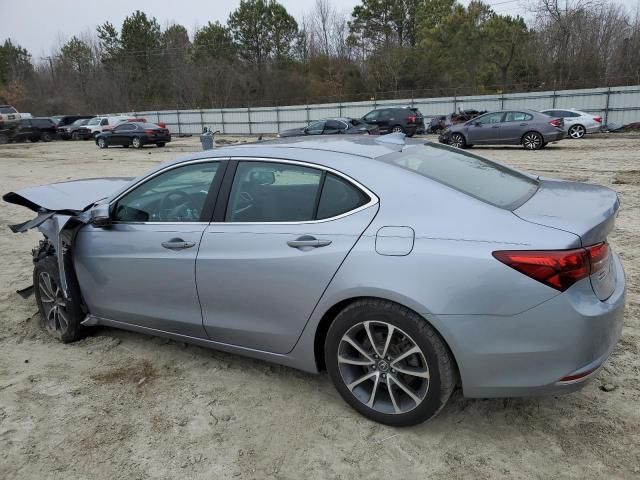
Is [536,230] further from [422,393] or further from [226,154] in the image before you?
[226,154]

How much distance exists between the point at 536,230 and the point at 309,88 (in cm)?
5425

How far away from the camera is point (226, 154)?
343 centimetres

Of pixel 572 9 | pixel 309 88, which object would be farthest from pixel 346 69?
pixel 572 9

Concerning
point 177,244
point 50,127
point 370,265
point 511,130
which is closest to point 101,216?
point 177,244

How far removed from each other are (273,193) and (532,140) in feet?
58.4

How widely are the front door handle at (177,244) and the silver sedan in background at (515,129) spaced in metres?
17.8

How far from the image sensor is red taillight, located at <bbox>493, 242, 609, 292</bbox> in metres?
2.38

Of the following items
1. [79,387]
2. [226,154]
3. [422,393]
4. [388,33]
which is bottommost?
[79,387]

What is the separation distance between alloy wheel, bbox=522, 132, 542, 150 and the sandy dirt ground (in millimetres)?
15876

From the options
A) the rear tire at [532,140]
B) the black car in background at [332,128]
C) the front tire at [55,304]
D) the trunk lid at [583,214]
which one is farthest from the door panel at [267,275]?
the black car in background at [332,128]

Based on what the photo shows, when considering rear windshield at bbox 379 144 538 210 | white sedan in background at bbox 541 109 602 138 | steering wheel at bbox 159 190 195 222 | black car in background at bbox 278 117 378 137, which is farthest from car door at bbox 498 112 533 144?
steering wheel at bbox 159 190 195 222

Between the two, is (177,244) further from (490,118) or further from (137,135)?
(137,135)

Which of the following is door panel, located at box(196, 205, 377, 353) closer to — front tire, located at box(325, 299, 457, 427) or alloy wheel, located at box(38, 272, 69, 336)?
front tire, located at box(325, 299, 457, 427)

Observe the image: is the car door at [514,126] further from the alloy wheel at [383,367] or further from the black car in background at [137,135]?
the alloy wheel at [383,367]
